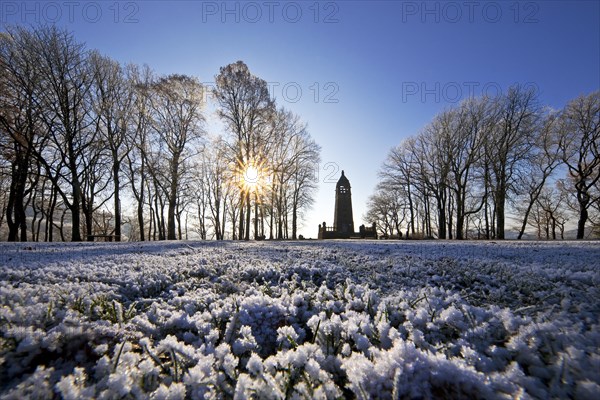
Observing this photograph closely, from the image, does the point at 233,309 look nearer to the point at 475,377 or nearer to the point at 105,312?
the point at 105,312

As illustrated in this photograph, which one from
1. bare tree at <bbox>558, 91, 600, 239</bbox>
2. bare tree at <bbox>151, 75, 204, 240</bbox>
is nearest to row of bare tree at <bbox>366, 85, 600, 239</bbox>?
bare tree at <bbox>558, 91, 600, 239</bbox>

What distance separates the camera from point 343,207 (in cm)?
2934

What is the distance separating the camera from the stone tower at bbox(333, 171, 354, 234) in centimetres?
2866

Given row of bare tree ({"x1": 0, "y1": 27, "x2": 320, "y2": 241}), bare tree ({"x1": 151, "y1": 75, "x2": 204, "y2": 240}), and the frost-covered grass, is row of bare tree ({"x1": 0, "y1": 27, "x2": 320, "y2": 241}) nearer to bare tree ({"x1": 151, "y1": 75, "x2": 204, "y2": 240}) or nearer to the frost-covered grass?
bare tree ({"x1": 151, "y1": 75, "x2": 204, "y2": 240})

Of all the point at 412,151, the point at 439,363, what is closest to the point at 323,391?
the point at 439,363

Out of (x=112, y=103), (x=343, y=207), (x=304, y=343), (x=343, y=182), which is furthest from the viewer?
(x=343, y=182)

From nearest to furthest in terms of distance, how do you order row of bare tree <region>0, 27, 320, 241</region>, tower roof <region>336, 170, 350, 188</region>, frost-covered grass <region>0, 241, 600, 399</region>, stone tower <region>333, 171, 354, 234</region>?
frost-covered grass <region>0, 241, 600, 399</region> < row of bare tree <region>0, 27, 320, 241</region> < stone tower <region>333, 171, 354, 234</region> < tower roof <region>336, 170, 350, 188</region>

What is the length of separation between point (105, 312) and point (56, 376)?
0.72 meters

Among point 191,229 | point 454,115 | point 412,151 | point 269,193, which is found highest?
point 454,115

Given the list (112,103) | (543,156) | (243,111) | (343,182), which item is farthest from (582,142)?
(112,103)

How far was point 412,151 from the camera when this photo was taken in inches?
995

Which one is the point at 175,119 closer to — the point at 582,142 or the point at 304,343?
the point at 304,343

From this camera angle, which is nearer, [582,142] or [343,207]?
[582,142]

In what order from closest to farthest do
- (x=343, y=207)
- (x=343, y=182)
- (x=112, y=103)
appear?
(x=112, y=103) → (x=343, y=207) → (x=343, y=182)
